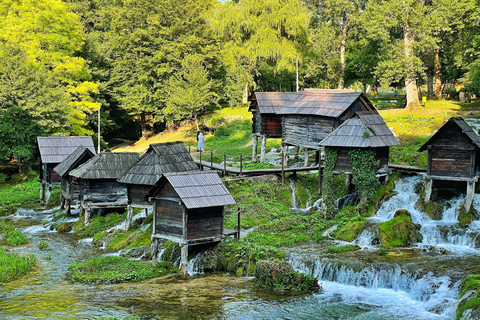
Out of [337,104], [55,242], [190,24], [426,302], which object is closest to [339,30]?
[190,24]

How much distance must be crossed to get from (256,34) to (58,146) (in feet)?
81.9

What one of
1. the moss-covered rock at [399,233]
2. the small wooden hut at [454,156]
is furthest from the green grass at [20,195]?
the small wooden hut at [454,156]

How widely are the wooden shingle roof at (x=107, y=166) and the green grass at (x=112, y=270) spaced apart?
8.18 meters

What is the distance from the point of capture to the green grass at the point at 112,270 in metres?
23.5

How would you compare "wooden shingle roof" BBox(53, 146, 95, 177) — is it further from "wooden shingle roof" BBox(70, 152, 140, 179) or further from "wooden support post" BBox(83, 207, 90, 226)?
"wooden support post" BBox(83, 207, 90, 226)

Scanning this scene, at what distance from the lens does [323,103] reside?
34219 mm

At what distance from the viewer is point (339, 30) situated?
198ft

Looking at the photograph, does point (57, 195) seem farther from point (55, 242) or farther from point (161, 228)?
point (161, 228)

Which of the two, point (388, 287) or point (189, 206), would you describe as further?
point (189, 206)

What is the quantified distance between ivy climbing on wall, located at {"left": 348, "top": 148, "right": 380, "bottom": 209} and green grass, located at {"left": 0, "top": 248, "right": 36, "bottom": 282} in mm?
15368

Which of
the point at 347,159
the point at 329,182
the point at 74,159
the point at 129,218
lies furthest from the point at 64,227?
the point at 347,159

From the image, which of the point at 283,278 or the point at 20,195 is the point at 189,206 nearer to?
the point at 283,278

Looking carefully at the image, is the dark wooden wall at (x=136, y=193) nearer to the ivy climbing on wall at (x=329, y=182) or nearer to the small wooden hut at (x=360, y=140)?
the ivy climbing on wall at (x=329, y=182)

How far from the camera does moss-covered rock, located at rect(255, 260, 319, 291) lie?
72.2 ft
